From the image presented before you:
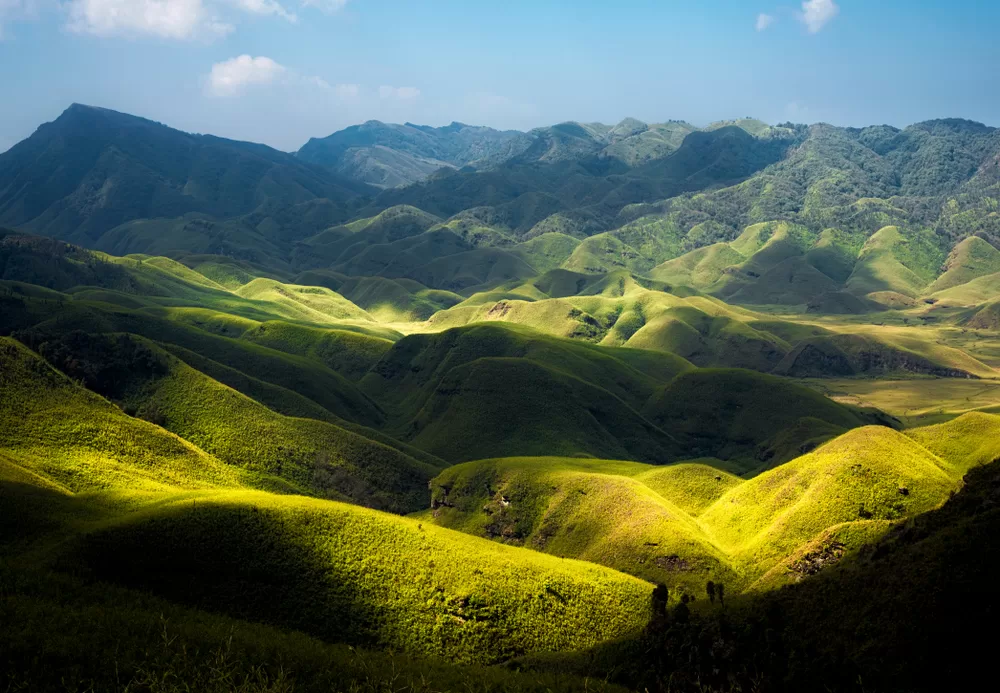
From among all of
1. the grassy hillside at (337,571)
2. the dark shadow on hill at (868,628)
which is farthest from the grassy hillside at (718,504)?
the dark shadow on hill at (868,628)

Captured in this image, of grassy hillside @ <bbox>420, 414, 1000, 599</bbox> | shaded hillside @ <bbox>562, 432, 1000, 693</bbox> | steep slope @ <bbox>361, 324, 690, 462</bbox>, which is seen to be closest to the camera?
shaded hillside @ <bbox>562, 432, 1000, 693</bbox>

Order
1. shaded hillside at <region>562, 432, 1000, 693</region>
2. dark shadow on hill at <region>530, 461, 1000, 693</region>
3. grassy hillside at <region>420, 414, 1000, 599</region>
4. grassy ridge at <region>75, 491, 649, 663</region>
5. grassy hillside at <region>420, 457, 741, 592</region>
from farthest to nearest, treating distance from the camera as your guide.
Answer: grassy hillside at <region>420, 457, 741, 592</region> → grassy hillside at <region>420, 414, 1000, 599</region> → grassy ridge at <region>75, 491, 649, 663</region> → shaded hillside at <region>562, 432, 1000, 693</region> → dark shadow on hill at <region>530, 461, 1000, 693</region>

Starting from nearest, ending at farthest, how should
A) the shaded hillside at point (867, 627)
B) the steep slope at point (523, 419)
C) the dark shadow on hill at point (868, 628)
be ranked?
the dark shadow on hill at point (868, 628), the shaded hillside at point (867, 627), the steep slope at point (523, 419)

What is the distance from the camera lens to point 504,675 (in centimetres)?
4284

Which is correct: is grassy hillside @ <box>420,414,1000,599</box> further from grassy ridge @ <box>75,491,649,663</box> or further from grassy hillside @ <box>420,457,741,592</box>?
grassy ridge @ <box>75,491,649,663</box>

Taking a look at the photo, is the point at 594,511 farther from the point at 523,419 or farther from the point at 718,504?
the point at 523,419

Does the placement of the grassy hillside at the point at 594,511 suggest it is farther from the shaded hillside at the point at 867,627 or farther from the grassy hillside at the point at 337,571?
the shaded hillside at the point at 867,627

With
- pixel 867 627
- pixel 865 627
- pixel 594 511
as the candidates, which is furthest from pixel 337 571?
pixel 594 511

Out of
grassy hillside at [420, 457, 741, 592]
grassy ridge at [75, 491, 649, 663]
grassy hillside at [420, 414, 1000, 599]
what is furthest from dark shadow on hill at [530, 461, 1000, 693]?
grassy hillside at [420, 457, 741, 592]

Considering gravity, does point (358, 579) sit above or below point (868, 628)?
below

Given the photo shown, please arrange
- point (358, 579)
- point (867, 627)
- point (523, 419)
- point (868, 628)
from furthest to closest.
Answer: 1. point (523, 419)
2. point (358, 579)
3. point (867, 627)
4. point (868, 628)

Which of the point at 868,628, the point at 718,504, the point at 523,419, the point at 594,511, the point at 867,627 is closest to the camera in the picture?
the point at 868,628

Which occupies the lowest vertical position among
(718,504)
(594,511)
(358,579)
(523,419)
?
(523,419)

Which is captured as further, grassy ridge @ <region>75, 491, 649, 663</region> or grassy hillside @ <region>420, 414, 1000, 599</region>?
grassy hillside @ <region>420, 414, 1000, 599</region>
